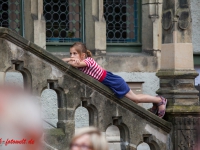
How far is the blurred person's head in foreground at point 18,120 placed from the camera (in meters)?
9.37

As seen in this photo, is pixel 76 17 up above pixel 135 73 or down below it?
above

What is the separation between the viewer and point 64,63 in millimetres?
9594

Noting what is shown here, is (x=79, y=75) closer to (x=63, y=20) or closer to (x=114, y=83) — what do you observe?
(x=114, y=83)

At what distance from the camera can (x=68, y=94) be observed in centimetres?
962

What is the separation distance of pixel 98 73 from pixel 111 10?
13.2ft

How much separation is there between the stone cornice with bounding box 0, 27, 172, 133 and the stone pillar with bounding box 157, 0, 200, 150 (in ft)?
0.62

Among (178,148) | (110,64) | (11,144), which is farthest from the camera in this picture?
(110,64)

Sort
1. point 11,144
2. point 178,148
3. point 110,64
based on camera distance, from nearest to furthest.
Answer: point 11,144, point 178,148, point 110,64

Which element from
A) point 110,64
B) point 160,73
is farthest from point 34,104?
point 110,64

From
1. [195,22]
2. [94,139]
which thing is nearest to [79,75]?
[94,139]

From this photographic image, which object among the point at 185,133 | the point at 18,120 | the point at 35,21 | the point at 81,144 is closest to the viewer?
the point at 81,144

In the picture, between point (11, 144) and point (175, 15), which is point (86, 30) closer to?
point (175, 15)

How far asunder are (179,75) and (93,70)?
125 centimetres

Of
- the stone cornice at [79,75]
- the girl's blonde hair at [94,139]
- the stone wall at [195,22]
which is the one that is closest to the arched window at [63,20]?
the stone wall at [195,22]
